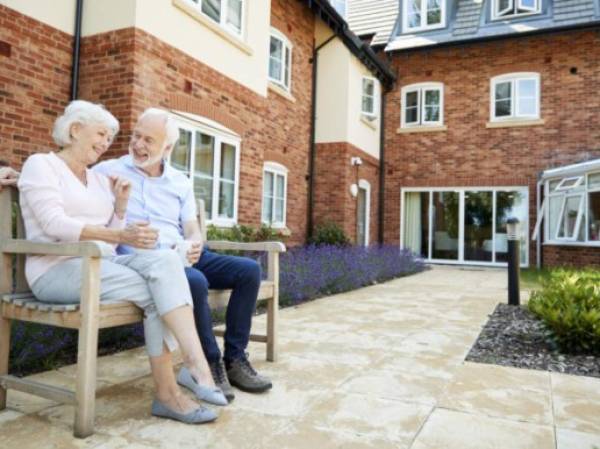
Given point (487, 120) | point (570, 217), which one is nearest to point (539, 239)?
point (570, 217)

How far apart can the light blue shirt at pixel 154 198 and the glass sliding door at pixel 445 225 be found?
1103 centimetres

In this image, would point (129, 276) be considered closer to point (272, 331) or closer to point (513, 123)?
point (272, 331)

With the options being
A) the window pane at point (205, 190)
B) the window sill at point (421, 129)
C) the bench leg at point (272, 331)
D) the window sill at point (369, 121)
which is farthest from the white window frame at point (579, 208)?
the bench leg at point (272, 331)

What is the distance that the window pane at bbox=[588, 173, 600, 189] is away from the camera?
10.0 meters

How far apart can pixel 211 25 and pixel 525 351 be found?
16.6 feet

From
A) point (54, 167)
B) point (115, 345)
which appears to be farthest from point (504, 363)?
point (54, 167)

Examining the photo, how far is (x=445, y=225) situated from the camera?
13.0 metres

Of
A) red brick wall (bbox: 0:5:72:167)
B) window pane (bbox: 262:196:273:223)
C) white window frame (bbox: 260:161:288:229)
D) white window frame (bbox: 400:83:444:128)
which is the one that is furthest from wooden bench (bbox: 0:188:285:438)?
white window frame (bbox: 400:83:444:128)

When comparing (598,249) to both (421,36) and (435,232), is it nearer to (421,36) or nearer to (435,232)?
(435,232)

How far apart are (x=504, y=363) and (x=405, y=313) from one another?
188 centimetres

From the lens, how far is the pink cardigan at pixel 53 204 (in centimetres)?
201

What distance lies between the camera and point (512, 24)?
1216cm

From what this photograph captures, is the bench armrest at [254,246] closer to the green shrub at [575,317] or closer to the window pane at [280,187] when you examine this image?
the green shrub at [575,317]

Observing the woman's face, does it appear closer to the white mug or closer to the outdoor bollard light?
the white mug
